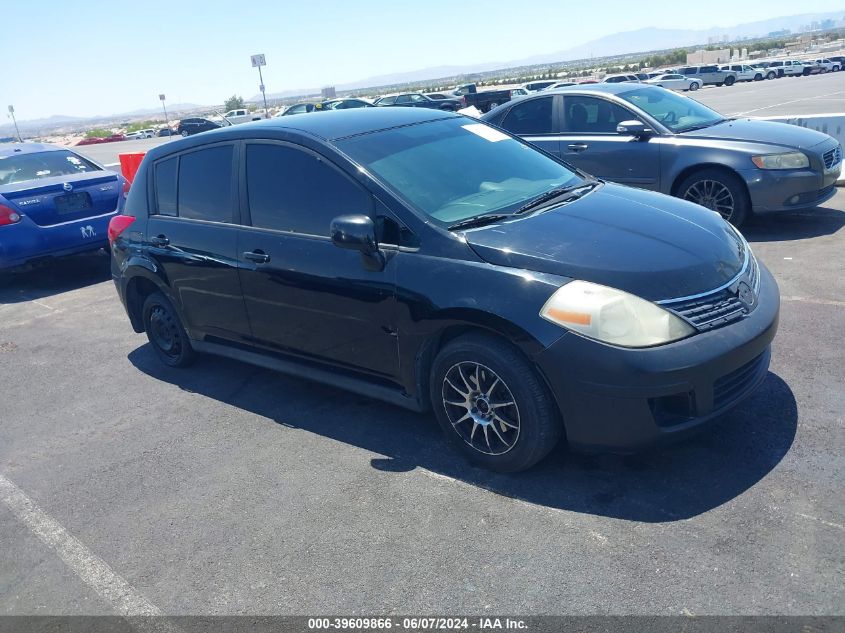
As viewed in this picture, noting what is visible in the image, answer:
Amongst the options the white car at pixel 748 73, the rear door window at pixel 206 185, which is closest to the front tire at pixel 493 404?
the rear door window at pixel 206 185

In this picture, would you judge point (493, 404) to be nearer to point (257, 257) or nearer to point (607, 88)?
point (257, 257)

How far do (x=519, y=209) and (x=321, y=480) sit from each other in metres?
1.78

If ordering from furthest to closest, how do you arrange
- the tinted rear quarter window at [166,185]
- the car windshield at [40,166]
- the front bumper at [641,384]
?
the car windshield at [40,166]
the tinted rear quarter window at [166,185]
the front bumper at [641,384]

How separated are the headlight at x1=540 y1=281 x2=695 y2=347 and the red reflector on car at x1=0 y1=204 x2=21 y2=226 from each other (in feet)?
22.5

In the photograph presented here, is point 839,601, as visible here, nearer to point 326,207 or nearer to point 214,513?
point 214,513

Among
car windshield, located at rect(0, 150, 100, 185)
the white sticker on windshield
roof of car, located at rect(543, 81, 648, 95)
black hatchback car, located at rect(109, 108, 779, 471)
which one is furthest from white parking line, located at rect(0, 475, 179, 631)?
roof of car, located at rect(543, 81, 648, 95)

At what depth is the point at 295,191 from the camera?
168 inches

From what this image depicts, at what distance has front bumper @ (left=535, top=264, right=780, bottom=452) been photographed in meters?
3.10

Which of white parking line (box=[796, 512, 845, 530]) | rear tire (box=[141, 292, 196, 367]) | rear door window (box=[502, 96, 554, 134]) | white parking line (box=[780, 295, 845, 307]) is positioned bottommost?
white parking line (box=[780, 295, 845, 307])

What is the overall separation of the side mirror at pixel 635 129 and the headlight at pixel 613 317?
16.4 feet

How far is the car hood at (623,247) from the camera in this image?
3.33 metres

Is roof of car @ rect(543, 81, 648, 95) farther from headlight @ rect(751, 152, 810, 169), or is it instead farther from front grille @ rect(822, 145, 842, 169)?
front grille @ rect(822, 145, 842, 169)

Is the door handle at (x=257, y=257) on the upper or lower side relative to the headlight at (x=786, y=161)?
A: upper

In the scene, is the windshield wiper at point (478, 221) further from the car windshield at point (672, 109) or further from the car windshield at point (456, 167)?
the car windshield at point (672, 109)
